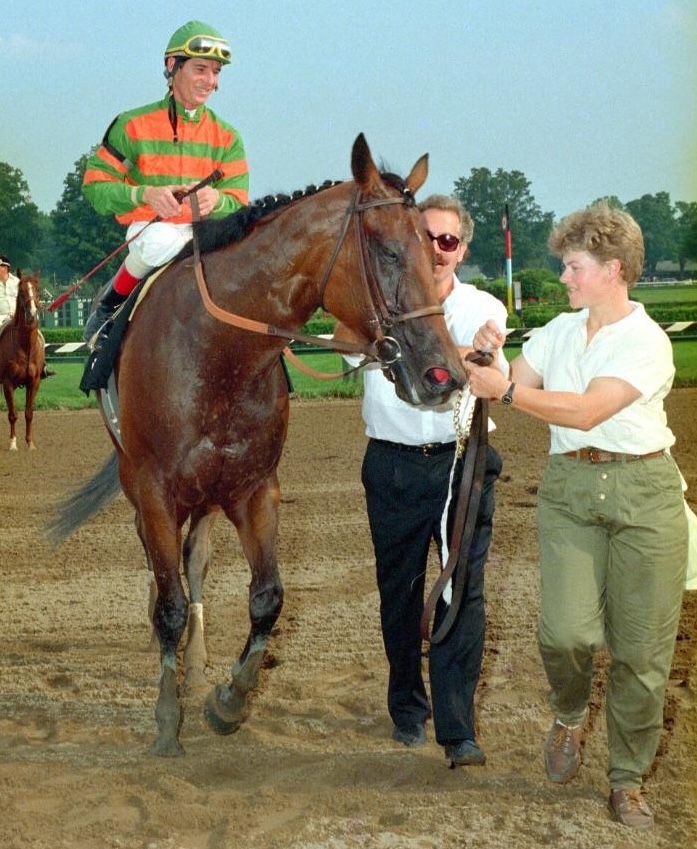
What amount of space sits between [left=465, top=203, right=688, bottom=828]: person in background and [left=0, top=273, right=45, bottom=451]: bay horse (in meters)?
10.0

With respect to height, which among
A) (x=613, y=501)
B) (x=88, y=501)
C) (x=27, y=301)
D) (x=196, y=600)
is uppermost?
(x=27, y=301)

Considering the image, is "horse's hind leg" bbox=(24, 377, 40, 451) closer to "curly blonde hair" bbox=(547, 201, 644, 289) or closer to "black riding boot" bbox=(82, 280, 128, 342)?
"black riding boot" bbox=(82, 280, 128, 342)

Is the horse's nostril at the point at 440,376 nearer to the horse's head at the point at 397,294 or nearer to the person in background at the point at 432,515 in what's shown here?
the horse's head at the point at 397,294

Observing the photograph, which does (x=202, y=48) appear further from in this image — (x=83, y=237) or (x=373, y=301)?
(x=83, y=237)

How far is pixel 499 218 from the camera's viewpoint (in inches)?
1138

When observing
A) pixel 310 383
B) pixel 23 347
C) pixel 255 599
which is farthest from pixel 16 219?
pixel 255 599

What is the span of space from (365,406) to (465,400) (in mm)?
445

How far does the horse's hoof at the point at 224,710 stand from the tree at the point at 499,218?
22.7 metres

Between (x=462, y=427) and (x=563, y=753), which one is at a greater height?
(x=462, y=427)

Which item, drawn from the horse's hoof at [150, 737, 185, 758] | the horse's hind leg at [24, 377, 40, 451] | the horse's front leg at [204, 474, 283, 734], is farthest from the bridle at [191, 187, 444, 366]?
the horse's hind leg at [24, 377, 40, 451]

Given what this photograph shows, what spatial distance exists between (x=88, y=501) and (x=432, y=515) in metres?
2.53

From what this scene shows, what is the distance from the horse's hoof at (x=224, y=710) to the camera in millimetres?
4254

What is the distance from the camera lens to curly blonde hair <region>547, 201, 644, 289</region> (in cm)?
342

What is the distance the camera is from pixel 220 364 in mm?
3965
